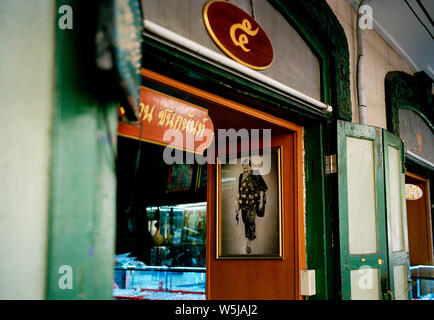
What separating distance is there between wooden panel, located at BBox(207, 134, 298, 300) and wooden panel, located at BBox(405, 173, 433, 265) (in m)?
4.43

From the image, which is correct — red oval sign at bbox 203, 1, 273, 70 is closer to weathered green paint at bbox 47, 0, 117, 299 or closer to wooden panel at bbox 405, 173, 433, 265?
weathered green paint at bbox 47, 0, 117, 299

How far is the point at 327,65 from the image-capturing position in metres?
4.42

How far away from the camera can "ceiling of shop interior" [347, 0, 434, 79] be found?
17.3 ft

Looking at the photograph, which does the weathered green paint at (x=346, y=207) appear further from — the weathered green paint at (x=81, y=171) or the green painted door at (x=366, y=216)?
the weathered green paint at (x=81, y=171)

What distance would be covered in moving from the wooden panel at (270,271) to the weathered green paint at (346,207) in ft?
1.44

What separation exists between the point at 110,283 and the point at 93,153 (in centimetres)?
60

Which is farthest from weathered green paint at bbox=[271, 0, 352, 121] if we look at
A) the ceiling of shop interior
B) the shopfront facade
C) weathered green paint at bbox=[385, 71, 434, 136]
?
weathered green paint at bbox=[385, 71, 434, 136]

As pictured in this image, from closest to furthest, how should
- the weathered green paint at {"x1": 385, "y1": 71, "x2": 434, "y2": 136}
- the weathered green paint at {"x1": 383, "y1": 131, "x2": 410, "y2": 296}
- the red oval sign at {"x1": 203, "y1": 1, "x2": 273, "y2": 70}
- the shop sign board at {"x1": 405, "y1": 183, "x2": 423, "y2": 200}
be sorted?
the red oval sign at {"x1": 203, "y1": 1, "x2": 273, "y2": 70} < the weathered green paint at {"x1": 383, "y1": 131, "x2": 410, "y2": 296} < the weathered green paint at {"x1": 385, "y1": 71, "x2": 434, "y2": 136} < the shop sign board at {"x1": 405, "y1": 183, "x2": 423, "y2": 200}

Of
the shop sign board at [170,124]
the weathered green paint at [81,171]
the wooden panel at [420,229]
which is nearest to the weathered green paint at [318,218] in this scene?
the shop sign board at [170,124]
